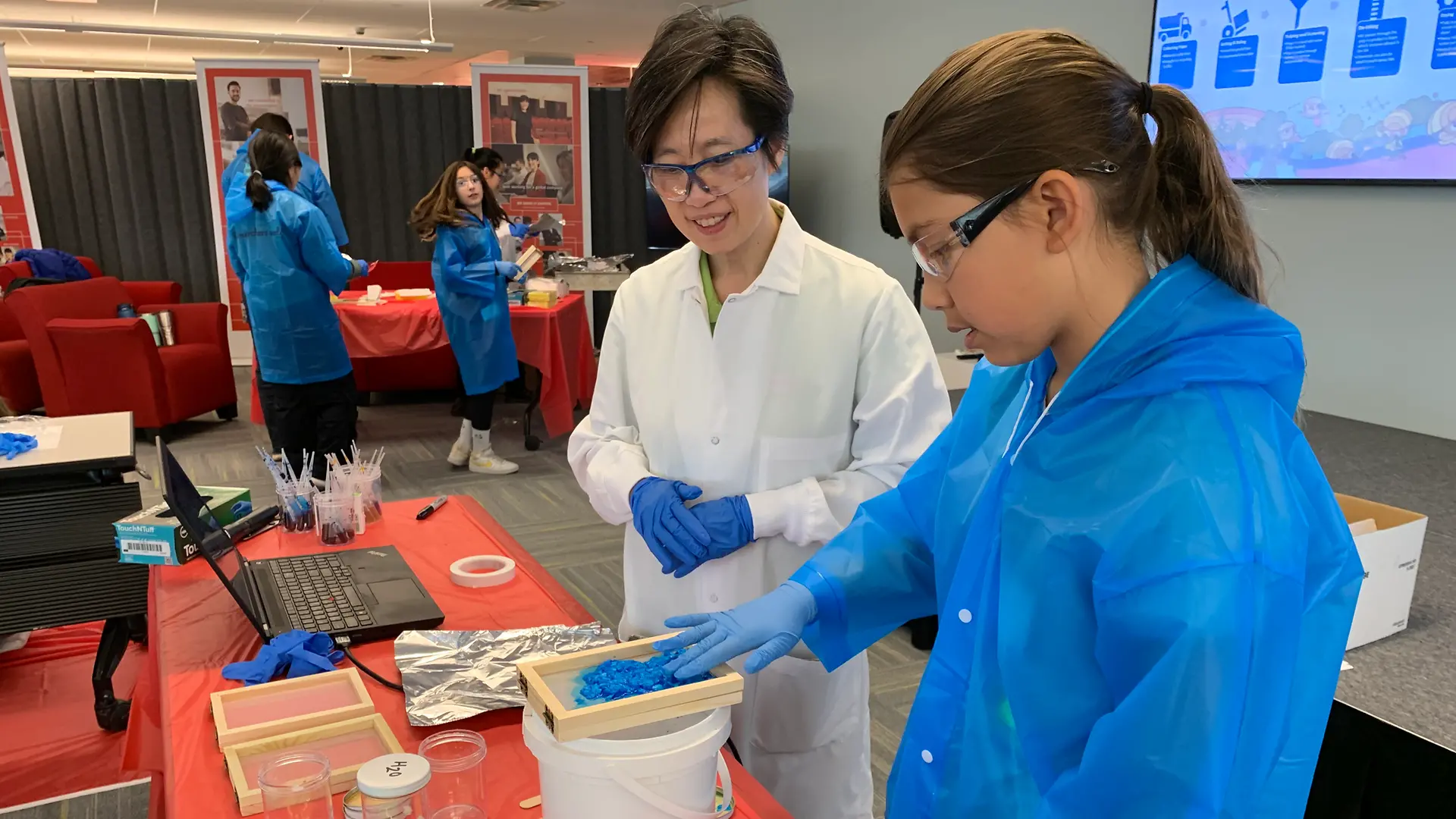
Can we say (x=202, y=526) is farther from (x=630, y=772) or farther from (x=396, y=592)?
(x=630, y=772)

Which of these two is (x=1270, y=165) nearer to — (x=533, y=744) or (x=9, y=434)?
(x=533, y=744)

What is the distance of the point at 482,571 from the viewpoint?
1709mm

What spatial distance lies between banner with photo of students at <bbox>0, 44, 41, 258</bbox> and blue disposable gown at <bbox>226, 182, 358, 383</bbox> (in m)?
4.15

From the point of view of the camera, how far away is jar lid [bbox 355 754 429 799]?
910mm

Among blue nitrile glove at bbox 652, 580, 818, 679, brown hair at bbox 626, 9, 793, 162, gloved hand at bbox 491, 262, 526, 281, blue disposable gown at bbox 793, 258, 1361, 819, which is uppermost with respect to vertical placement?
brown hair at bbox 626, 9, 793, 162

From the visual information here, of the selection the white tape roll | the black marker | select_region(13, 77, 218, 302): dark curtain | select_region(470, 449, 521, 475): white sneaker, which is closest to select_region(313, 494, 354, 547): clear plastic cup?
the black marker

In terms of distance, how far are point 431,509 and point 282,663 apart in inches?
29.4

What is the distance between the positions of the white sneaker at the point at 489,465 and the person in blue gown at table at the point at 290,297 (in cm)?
86

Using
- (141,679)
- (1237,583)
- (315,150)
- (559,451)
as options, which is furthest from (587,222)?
(1237,583)

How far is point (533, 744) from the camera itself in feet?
2.82

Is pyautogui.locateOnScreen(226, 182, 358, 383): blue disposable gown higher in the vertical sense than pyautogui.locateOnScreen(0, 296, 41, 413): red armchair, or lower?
higher

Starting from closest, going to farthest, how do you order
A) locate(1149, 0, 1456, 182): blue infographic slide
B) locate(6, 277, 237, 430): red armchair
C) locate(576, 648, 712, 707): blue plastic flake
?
locate(576, 648, 712, 707): blue plastic flake, locate(1149, 0, 1456, 182): blue infographic slide, locate(6, 277, 237, 430): red armchair

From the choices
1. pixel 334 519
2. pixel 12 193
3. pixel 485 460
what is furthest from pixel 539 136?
pixel 334 519

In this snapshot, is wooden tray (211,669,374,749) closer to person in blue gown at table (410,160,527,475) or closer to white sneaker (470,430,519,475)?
person in blue gown at table (410,160,527,475)
